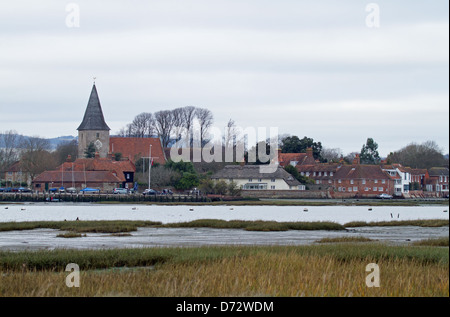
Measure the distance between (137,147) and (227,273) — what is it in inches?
5340

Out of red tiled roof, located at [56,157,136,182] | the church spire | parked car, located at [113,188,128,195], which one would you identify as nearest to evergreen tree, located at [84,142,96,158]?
red tiled roof, located at [56,157,136,182]

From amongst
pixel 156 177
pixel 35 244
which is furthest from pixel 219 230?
pixel 156 177

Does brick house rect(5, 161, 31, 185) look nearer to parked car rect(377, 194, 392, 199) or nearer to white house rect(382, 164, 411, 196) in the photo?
parked car rect(377, 194, 392, 199)

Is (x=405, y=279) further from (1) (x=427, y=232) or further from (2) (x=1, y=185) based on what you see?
(2) (x=1, y=185)

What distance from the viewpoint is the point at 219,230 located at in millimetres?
52062

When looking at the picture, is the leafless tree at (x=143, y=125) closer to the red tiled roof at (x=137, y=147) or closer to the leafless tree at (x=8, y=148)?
the red tiled roof at (x=137, y=147)

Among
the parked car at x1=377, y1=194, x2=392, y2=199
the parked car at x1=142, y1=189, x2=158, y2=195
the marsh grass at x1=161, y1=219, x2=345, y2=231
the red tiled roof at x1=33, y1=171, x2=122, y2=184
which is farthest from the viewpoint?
the parked car at x1=377, y1=194, x2=392, y2=199

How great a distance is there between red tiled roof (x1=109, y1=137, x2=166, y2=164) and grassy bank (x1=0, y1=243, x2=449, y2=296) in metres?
119

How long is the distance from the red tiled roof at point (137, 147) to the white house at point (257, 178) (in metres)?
20.4

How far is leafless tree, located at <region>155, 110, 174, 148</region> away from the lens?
150000mm

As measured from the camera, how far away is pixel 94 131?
15800 cm

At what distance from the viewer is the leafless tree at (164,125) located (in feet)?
492

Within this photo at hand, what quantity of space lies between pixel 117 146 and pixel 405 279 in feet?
463
